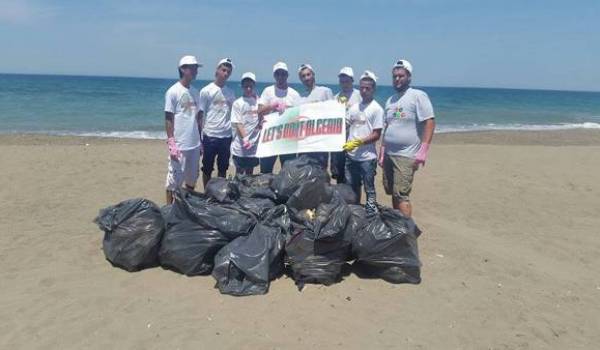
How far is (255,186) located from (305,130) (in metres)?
0.94

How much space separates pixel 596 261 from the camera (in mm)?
5023

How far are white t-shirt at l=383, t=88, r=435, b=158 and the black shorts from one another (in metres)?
1.93

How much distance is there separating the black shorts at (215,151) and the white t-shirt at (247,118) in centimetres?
16

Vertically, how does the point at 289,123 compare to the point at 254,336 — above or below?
above

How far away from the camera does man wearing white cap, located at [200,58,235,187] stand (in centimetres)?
543

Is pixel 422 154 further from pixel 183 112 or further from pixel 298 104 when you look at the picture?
pixel 183 112

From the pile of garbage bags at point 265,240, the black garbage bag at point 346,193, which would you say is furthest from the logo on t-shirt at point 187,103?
the black garbage bag at point 346,193

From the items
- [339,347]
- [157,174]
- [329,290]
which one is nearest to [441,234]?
[329,290]

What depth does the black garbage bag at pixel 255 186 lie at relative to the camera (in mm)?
4742

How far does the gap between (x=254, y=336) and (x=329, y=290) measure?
0.87 metres

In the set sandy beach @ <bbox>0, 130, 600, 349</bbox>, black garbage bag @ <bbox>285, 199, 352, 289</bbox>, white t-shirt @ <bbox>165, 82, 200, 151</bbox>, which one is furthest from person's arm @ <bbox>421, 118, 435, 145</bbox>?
white t-shirt @ <bbox>165, 82, 200, 151</bbox>

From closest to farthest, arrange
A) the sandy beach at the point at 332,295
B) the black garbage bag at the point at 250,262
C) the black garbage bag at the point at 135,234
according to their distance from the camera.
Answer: the sandy beach at the point at 332,295
the black garbage bag at the point at 250,262
the black garbage bag at the point at 135,234

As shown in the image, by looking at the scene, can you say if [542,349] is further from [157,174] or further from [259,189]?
[157,174]

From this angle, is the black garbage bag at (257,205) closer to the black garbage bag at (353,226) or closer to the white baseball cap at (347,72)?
the black garbage bag at (353,226)
